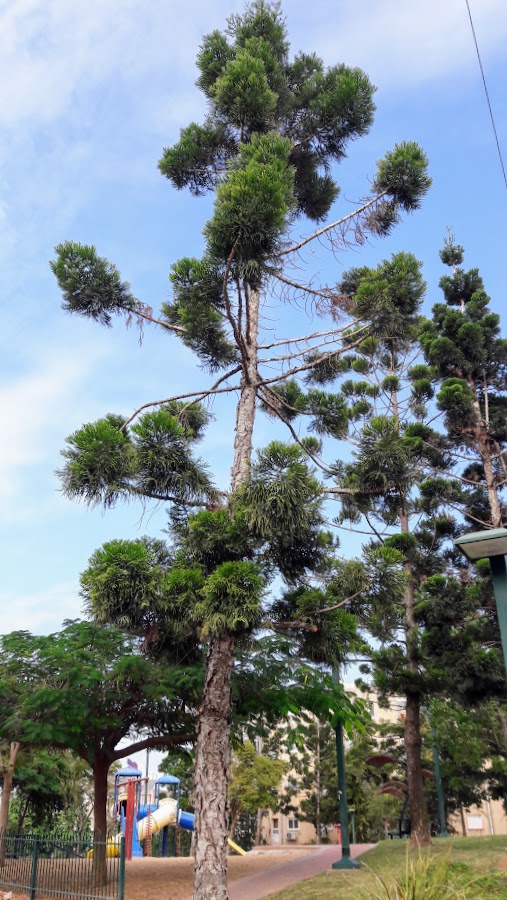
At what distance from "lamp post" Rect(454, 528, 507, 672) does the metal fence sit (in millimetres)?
6894

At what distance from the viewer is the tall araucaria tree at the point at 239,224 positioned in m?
7.60

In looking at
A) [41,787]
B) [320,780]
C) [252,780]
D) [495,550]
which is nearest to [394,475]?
[495,550]

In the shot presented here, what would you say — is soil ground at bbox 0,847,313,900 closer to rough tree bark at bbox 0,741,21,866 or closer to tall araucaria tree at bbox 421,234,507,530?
rough tree bark at bbox 0,741,21,866

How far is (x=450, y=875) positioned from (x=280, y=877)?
15.8 feet

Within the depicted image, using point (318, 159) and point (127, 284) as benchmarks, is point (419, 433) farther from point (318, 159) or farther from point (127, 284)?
point (127, 284)

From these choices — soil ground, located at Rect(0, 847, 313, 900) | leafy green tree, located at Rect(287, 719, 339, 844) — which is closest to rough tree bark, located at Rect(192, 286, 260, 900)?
soil ground, located at Rect(0, 847, 313, 900)

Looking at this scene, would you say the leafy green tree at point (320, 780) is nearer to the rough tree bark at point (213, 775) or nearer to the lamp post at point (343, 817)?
the lamp post at point (343, 817)

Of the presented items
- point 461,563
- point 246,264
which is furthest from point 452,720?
point 246,264

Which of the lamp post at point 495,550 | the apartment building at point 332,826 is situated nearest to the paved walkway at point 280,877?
the lamp post at point 495,550

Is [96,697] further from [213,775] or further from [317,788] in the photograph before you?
[317,788]

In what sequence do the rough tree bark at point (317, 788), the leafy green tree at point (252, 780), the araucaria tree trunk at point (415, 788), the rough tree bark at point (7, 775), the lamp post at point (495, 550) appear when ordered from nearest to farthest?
the lamp post at point (495, 550) < the araucaria tree trunk at point (415, 788) < the rough tree bark at point (7, 775) < the leafy green tree at point (252, 780) < the rough tree bark at point (317, 788)

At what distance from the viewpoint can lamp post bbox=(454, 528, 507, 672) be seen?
5762 mm

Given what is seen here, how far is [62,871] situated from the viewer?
1064cm

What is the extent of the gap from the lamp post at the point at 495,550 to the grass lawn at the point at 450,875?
8.10 ft
